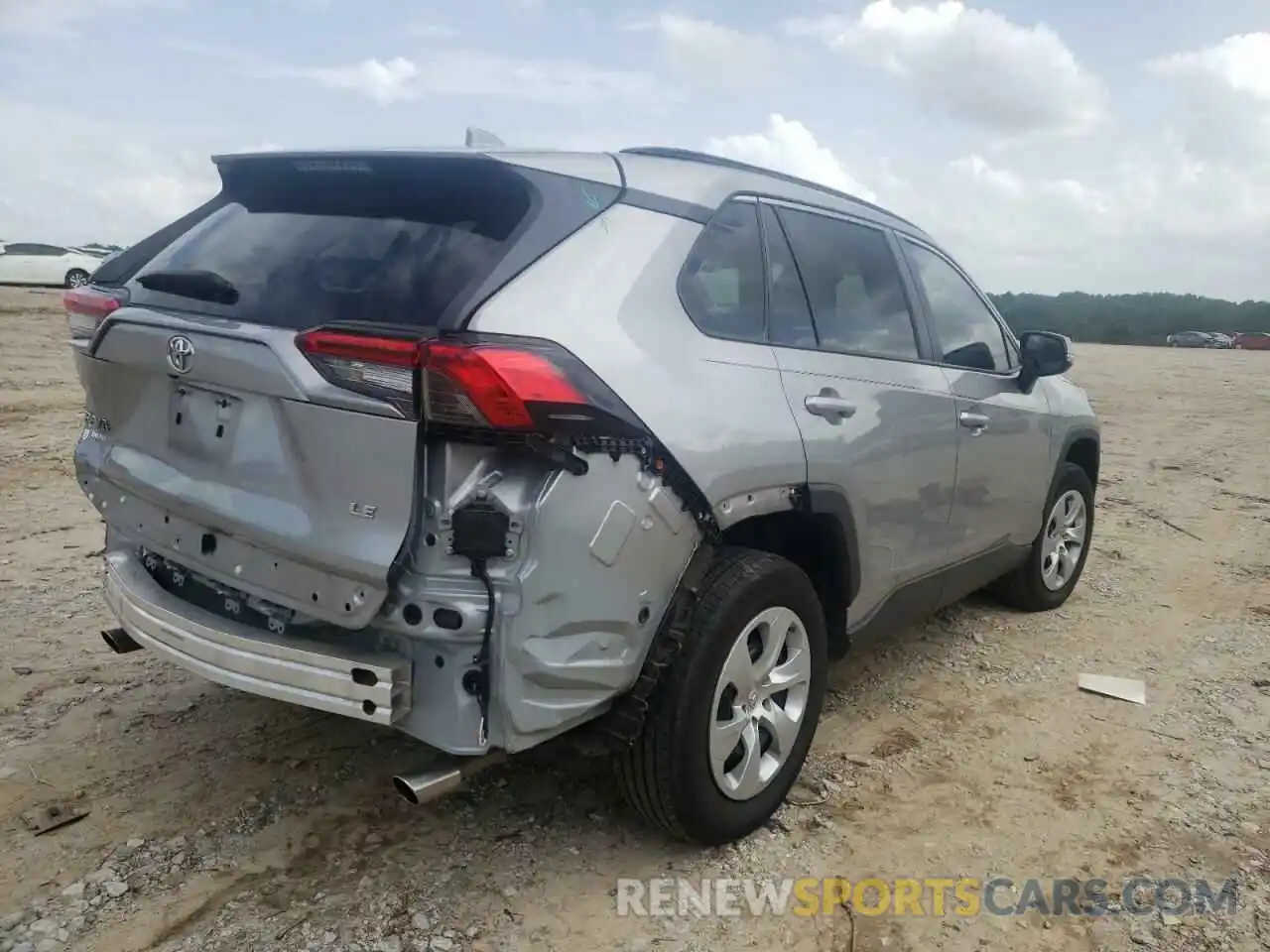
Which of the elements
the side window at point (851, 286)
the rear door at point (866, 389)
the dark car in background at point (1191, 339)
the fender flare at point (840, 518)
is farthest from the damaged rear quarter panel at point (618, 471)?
the dark car in background at point (1191, 339)

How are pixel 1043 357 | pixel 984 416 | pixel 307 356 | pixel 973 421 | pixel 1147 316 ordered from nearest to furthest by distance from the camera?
1. pixel 307 356
2. pixel 973 421
3. pixel 984 416
4. pixel 1043 357
5. pixel 1147 316

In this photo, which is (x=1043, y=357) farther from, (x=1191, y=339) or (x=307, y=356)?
(x=1191, y=339)

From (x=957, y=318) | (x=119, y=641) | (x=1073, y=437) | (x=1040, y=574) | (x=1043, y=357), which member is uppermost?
(x=957, y=318)

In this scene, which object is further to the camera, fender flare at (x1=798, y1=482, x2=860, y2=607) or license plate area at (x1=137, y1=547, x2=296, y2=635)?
fender flare at (x1=798, y1=482, x2=860, y2=607)

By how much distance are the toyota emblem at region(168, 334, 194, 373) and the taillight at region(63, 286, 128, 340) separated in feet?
1.32

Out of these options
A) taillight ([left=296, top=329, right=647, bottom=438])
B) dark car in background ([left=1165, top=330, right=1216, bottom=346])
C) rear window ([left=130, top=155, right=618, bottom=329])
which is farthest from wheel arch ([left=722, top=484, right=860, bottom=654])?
dark car in background ([left=1165, top=330, right=1216, bottom=346])

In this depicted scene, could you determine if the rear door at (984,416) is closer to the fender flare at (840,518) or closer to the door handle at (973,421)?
the door handle at (973,421)

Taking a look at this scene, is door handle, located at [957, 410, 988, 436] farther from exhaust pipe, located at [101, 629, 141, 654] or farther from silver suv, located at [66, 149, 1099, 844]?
exhaust pipe, located at [101, 629, 141, 654]

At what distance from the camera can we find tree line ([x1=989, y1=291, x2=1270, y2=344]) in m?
54.2

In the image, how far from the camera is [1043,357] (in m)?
4.44

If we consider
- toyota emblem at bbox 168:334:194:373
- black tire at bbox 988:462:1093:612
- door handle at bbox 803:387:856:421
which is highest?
toyota emblem at bbox 168:334:194:373

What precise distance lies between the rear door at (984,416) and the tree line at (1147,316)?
42659 millimetres

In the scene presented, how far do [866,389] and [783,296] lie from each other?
44 centimetres

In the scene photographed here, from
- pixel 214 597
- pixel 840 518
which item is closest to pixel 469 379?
pixel 214 597
